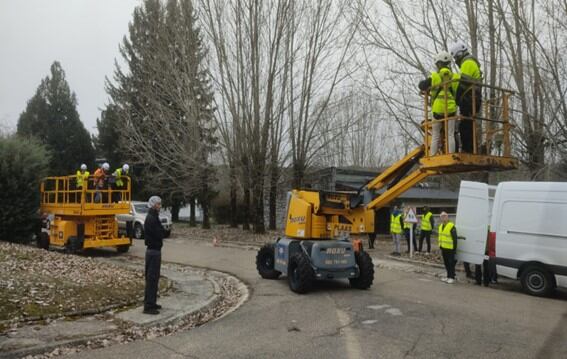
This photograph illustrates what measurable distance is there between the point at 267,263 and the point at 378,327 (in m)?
5.34

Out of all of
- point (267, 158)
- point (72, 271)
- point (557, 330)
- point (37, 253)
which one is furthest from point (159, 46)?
point (557, 330)

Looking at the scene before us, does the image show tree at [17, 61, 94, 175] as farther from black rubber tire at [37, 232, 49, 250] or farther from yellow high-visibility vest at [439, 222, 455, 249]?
yellow high-visibility vest at [439, 222, 455, 249]

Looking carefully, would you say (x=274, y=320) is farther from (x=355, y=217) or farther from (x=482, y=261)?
(x=482, y=261)

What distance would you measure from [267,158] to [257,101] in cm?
278

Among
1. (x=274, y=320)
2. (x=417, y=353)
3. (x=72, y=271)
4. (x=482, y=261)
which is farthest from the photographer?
(x=482, y=261)

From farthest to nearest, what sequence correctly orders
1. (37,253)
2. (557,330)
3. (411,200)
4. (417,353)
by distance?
(411,200), (37,253), (557,330), (417,353)

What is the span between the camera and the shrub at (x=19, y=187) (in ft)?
56.7

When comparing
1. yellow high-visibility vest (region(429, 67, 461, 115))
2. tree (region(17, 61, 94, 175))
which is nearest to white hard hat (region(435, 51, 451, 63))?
yellow high-visibility vest (region(429, 67, 461, 115))

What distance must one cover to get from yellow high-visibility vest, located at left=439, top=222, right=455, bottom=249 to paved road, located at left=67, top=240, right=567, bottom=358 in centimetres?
115

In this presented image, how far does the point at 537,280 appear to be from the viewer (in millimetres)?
10758

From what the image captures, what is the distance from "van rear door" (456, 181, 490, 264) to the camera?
12.2 meters

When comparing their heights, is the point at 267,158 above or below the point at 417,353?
above

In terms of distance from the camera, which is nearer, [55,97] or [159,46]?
[159,46]

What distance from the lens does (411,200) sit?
29062 millimetres
